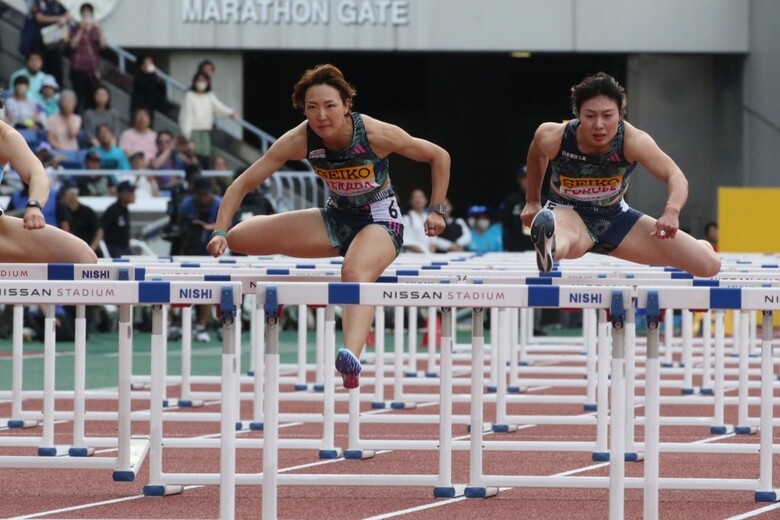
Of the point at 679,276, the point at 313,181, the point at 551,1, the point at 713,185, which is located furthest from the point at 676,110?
the point at 679,276

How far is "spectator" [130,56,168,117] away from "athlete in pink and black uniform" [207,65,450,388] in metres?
15.8

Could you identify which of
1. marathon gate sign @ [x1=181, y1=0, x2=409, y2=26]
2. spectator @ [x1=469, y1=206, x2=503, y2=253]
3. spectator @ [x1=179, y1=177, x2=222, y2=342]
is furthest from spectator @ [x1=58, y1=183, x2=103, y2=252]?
marathon gate sign @ [x1=181, y1=0, x2=409, y2=26]

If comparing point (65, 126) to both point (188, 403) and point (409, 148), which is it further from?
point (409, 148)

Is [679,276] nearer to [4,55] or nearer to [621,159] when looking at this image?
[621,159]

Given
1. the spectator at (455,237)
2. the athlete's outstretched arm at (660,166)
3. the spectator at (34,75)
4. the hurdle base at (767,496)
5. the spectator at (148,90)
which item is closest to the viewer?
the athlete's outstretched arm at (660,166)

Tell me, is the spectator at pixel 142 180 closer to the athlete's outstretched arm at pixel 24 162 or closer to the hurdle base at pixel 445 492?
the athlete's outstretched arm at pixel 24 162

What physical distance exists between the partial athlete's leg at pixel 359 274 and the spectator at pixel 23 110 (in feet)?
46.5

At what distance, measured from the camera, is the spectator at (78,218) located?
1836cm

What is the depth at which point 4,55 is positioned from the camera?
24.8 metres

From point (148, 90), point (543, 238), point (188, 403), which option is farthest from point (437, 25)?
point (543, 238)

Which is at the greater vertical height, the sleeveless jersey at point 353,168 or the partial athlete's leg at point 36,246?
the sleeveless jersey at point 353,168

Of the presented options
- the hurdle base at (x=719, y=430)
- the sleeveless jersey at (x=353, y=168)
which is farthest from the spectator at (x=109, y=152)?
the sleeveless jersey at (x=353, y=168)

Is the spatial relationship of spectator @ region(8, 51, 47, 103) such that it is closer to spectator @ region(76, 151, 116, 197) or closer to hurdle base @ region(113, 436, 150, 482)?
spectator @ region(76, 151, 116, 197)

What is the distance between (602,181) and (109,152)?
13846 mm
